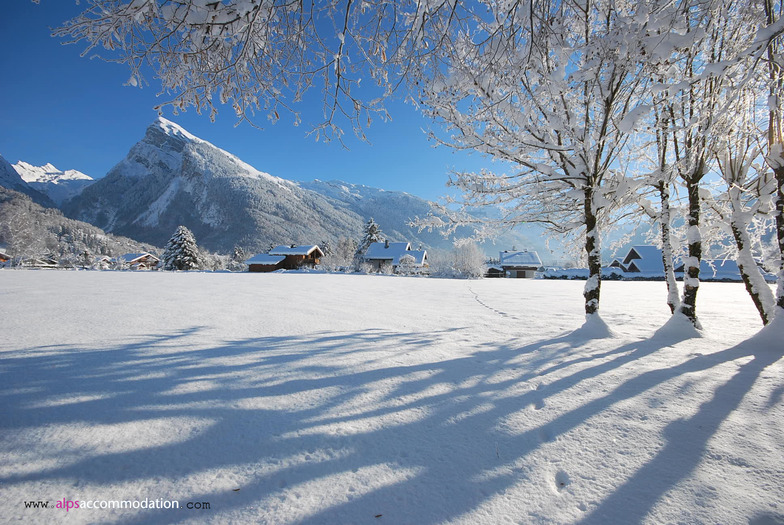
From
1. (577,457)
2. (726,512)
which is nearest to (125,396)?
(577,457)

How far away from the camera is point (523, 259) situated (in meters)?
49.3

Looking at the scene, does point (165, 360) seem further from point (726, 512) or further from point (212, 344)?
point (726, 512)

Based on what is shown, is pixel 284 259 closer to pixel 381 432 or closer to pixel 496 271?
pixel 496 271

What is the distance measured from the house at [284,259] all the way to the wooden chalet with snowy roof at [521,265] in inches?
1355

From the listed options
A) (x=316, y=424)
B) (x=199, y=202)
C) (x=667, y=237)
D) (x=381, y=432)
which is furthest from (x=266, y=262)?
(x=199, y=202)

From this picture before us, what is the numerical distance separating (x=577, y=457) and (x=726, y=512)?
497 millimetres

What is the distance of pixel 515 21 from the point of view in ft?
8.16

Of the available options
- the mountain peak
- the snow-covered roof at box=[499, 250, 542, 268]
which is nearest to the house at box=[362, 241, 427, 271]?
the snow-covered roof at box=[499, 250, 542, 268]

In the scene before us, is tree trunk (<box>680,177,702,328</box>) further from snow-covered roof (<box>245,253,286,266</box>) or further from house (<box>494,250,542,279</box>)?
snow-covered roof (<box>245,253,286,266</box>)

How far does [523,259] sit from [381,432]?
52667 mm

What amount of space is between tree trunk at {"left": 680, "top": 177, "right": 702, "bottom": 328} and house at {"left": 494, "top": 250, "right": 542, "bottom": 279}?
4623 cm

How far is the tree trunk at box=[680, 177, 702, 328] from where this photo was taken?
4.31 meters

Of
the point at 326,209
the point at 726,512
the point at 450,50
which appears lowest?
the point at 726,512

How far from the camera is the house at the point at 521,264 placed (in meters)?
48.4
